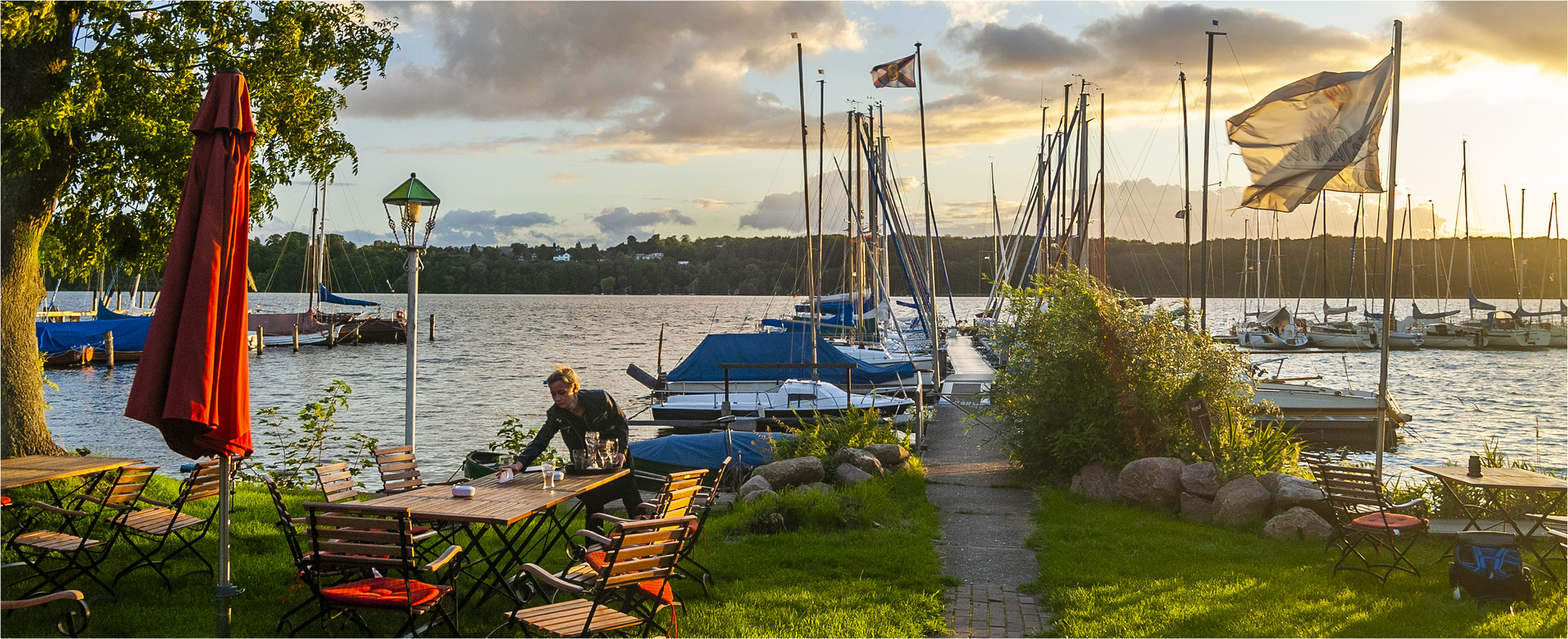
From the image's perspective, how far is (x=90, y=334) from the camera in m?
44.2

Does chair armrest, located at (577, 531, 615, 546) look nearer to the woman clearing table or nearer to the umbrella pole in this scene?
the woman clearing table

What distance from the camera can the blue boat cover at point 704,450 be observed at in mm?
13758

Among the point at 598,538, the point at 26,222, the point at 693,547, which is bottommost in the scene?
the point at 693,547

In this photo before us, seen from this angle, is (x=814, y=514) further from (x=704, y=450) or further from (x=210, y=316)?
(x=210, y=316)

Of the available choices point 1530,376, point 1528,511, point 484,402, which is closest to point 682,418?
point 484,402

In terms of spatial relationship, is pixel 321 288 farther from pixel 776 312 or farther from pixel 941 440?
pixel 776 312

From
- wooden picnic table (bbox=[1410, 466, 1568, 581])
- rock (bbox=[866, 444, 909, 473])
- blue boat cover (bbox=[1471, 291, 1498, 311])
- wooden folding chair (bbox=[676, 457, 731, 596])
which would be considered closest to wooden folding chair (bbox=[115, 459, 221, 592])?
wooden folding chair (bbox=[676, 457, 731, 596])

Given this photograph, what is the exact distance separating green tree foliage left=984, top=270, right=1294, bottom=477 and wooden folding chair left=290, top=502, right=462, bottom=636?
26.7ft

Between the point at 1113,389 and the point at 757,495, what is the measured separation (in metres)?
4.61

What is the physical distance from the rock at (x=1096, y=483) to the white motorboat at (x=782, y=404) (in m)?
8.91

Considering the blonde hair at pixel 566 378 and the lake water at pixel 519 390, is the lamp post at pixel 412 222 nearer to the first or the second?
the blonde hair at pixel 566 378

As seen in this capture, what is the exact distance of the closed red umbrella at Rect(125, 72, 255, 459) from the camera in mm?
4578

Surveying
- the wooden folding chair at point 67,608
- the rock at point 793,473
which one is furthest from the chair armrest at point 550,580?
the rock at point 793,473

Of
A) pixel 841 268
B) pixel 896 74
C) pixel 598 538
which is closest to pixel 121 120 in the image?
pixel 598 538
